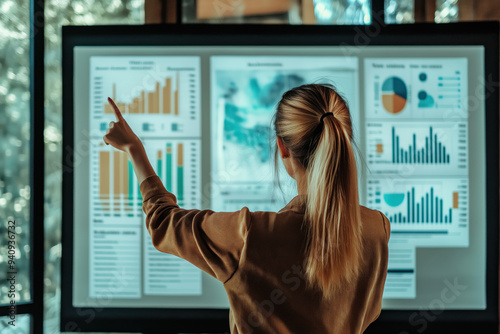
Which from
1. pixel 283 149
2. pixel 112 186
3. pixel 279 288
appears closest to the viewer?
pixel 279 288

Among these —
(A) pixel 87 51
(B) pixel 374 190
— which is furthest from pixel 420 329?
(A) pixel 87 51

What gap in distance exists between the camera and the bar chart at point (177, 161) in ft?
5.48

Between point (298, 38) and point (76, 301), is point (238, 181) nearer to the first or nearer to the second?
point (298, 38)

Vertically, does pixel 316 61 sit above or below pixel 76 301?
above

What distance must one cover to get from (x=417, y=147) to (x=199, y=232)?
40.4 inches

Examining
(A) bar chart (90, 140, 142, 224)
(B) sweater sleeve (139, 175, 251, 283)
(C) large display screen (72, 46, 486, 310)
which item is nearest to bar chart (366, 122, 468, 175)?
(C) large display screen (72, 46, 486, 310)

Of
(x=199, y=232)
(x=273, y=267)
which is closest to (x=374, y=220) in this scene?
(x=273, y=267)

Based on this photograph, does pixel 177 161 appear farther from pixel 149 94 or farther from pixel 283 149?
pixel 283 149

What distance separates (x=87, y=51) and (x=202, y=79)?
475 mm

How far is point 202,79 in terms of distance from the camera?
1.69 meters

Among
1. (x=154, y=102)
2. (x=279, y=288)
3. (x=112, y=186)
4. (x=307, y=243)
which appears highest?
(x=154, y=102)

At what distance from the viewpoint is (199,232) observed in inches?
42.4

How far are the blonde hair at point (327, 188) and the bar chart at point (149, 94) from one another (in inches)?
28.1

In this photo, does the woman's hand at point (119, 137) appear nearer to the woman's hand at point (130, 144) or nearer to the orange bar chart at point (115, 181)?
the woman's hand at point (130, 144)
